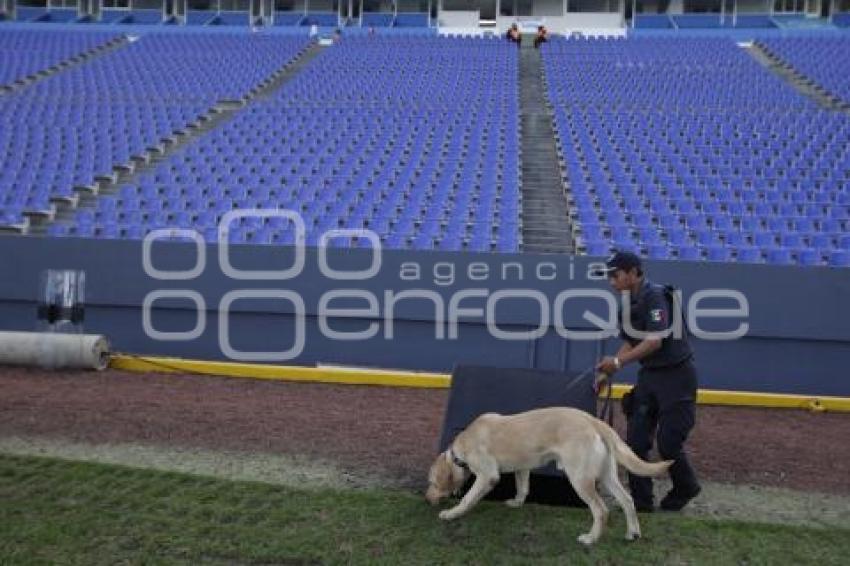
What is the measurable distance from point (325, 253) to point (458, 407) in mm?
3879

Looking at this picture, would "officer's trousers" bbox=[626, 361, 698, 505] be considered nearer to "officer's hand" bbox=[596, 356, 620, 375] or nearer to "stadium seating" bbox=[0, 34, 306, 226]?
"officer's hand" bbox=[596, 356, 620, 375]

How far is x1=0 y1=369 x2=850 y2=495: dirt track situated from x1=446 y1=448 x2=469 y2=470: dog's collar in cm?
66

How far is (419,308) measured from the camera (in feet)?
26.0

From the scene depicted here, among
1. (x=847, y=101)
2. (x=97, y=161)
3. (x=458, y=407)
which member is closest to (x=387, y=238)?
(x=458, y=407)

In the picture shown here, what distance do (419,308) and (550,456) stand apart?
4226 millimetres

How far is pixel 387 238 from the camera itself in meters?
9.37

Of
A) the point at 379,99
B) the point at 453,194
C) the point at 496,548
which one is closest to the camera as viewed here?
the point at 496,548

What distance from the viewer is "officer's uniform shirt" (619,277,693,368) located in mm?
4078

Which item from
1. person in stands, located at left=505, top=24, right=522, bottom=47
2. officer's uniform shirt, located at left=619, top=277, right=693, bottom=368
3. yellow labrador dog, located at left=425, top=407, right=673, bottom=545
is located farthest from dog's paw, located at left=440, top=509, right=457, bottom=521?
person in stands, located at left=505, top=24, right=522, bottom=47

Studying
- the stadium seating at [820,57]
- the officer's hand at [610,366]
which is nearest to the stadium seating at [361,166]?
the officer's hand at [610,366]

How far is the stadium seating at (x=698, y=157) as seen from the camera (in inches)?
381

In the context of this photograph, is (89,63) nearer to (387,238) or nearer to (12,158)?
(12,158)

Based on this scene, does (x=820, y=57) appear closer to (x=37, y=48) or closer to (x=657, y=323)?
(x=657, y=323)

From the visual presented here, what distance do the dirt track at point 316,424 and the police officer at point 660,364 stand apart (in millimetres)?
936
